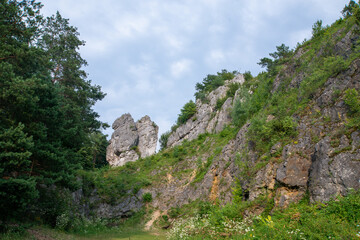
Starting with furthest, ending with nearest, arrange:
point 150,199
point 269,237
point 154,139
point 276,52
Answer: point 154,139, point 276,52, point 150,199, point 269,237

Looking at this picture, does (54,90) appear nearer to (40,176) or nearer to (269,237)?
(40,176)

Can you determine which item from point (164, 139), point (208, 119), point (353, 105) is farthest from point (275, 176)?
point (164, 139)

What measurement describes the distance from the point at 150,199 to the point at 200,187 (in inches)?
244

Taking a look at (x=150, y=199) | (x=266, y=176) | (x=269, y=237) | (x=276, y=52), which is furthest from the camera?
(x=276, y=52)

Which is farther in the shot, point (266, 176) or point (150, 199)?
point (150, 199)

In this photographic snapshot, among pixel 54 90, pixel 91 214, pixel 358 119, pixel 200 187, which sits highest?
pixel 54 90

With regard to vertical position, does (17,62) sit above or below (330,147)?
above

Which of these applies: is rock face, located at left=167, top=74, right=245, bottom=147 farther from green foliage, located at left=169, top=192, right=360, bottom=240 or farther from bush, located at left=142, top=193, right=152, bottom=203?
green foliage, located at left=169, top=192, right=360, bottom=240

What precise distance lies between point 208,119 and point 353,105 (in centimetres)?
2463

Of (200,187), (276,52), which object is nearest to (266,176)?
(200,187)

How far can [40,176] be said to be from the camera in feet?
40.8

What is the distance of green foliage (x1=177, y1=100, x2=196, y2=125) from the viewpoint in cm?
3800

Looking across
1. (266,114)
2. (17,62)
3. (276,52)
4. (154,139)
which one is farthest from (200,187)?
(276,52)

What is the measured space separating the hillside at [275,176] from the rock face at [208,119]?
3.49 metres
